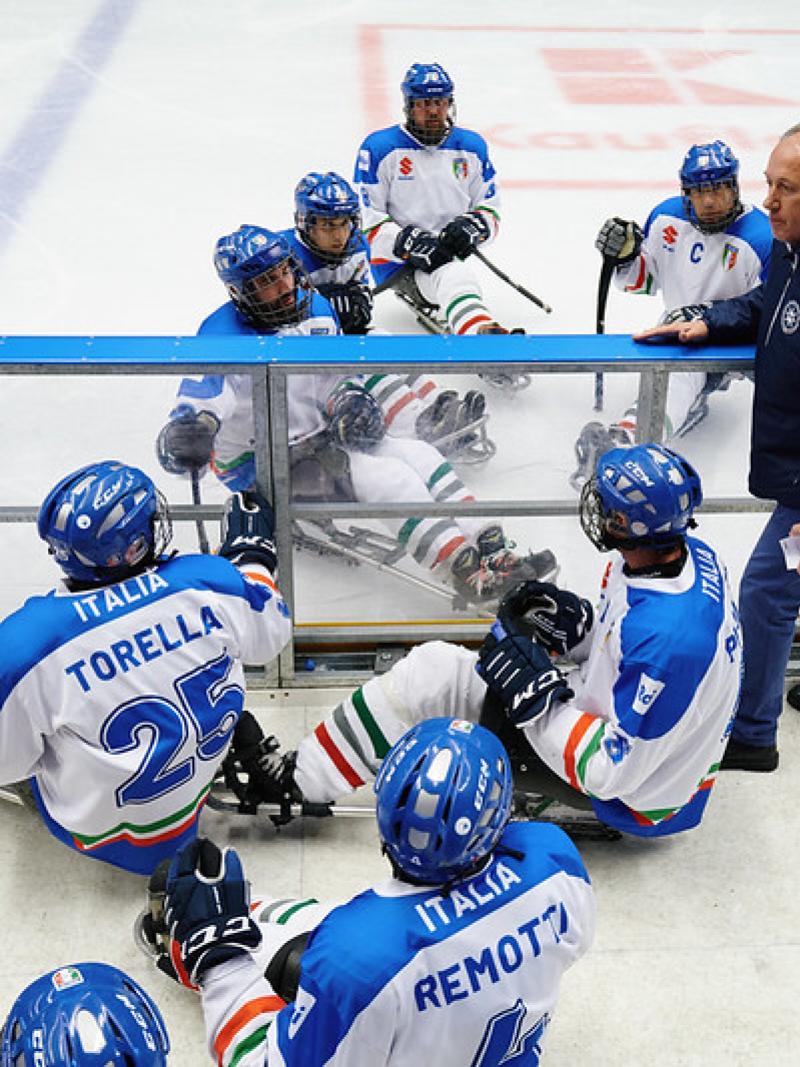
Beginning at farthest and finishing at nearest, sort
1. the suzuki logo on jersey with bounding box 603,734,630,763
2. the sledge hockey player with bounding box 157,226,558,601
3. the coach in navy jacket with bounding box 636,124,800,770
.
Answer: the sledge hockey player with bounding box 157,226,558,601, the coach in navy jacket with bounding box 636,124,800,770, the suzuki logo on jersey with bounding box 603,734,630,763

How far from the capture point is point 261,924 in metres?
2.13

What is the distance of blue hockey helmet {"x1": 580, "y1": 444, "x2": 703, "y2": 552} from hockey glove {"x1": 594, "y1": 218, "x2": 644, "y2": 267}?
6.61 ft

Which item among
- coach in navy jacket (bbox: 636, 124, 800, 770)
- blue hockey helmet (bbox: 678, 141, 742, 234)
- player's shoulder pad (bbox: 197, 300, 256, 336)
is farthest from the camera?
blue hockey helmet (bbox: 678, 141, 742, 234)

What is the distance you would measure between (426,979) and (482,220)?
3.79 meters

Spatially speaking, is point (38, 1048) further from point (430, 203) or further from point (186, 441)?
point (430, 203)

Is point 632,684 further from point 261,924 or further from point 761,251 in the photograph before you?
point 761,251

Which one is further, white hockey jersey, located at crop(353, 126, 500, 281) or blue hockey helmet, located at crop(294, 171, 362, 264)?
white hockey jersey, located at crop(353, 126, 500, 281)

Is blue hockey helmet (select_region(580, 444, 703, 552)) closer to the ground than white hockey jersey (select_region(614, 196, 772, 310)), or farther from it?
closer to the ground

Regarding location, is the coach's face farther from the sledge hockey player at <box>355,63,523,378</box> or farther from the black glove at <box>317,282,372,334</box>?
the sledge hockey player at <box>355,63,523,378</box>

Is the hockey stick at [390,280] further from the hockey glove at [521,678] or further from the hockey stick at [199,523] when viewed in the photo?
the hockey glove at [521,678]

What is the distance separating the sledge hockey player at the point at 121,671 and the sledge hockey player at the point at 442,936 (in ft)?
2.19

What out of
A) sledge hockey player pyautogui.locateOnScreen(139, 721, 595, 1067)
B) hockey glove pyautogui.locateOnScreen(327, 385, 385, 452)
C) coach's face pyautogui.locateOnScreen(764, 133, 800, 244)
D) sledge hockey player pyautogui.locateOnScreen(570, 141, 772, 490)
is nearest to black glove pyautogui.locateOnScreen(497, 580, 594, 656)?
hockey glove pyautogui.locateOnScreen(327, 385, 385, 452)

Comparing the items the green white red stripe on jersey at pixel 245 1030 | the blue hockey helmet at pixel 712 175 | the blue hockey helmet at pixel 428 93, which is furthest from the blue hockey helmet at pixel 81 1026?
the blue hockey helmet at pixel 428 93

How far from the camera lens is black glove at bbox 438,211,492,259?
4.77 m
